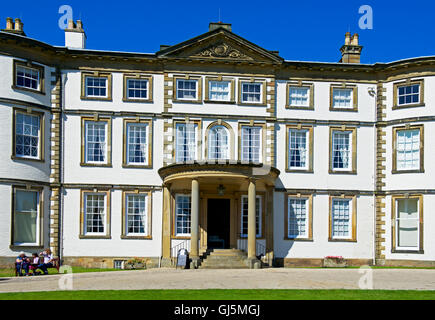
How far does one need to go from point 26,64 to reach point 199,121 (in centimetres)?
911

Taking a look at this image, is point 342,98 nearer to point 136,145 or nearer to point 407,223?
point 407,223

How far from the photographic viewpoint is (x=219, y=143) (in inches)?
1177

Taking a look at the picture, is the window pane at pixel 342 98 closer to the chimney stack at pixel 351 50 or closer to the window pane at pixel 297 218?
the chimney stack at pixel 351 50

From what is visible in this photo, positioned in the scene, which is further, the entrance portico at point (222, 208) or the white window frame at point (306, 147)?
the white window frame at point (306, 147)

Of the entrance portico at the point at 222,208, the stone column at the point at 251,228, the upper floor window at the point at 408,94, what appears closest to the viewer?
the stone column at the point at 251,228

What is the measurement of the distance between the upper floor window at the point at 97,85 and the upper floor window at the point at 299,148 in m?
9.84

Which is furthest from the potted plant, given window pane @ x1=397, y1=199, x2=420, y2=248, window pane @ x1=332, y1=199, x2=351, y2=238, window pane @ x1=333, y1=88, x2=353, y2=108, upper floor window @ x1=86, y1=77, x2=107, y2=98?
upper floor window @ x1=86, y1=77, x2=107, y2=98

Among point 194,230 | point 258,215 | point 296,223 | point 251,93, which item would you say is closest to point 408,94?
point 251,93

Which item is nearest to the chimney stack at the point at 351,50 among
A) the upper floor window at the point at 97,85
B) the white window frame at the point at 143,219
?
the upper floor window at the point at 97,85

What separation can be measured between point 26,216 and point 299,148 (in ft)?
47.7

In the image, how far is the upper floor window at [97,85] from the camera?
96.4ft
